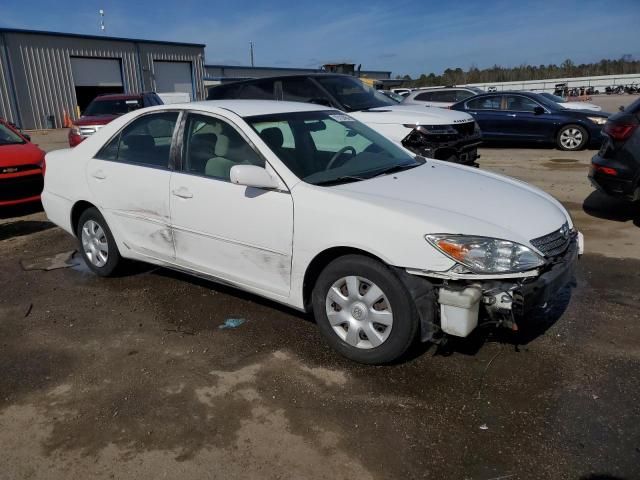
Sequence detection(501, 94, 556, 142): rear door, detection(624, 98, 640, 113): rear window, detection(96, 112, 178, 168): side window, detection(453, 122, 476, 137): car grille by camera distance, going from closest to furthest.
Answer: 1. detection(96, 112, 178, 168): side window
2. detection(624, 98, 640, 113): rear window
3. detection(453, 122, 476, 137): car grille
4. detection(501, 94, 556, 142): rear door

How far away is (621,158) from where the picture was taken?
6.00 metres

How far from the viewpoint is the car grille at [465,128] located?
806 cm

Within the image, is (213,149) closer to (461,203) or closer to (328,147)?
(328,147)

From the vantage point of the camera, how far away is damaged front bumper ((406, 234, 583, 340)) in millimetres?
2906

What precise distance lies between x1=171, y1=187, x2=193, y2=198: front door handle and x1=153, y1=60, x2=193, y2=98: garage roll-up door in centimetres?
2983

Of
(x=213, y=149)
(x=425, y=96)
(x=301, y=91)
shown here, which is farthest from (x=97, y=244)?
(x=425, y=96)

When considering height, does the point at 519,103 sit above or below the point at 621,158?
above

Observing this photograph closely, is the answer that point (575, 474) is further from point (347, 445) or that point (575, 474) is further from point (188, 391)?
point (188, 391)

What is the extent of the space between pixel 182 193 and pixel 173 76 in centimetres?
3073

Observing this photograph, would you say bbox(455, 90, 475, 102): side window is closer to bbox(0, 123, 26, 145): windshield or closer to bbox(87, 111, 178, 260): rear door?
bbox(0, 123, 26, 145): windshield

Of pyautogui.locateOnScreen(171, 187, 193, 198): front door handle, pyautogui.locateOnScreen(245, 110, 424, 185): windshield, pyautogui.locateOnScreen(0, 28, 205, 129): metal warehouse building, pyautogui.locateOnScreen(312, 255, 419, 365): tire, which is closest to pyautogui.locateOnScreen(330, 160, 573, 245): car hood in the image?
pyautogui.locateOnScreen(245, 110, 424, 185): windshield

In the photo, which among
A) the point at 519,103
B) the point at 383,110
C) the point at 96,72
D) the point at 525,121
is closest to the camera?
the point at 383,110

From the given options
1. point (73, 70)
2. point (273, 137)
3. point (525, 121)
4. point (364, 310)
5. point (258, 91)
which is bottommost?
point (364, 310)

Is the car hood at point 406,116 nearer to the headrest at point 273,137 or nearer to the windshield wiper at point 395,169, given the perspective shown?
the windshield wiper at point 395,169
